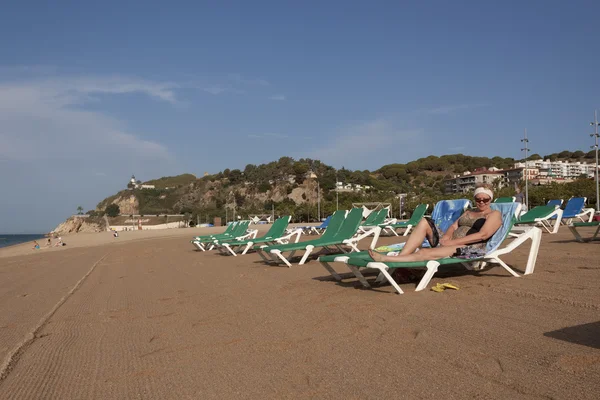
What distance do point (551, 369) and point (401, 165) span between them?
94816mm

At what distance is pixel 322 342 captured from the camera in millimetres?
3104

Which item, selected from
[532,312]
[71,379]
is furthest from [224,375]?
[532,312]

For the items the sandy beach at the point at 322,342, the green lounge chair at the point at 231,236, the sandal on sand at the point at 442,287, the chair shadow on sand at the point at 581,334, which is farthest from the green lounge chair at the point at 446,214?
the green lounge chair at the point at 231,236

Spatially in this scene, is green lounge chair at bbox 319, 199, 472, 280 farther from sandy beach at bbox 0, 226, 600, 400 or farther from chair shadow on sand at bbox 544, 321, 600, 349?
chair shadow on sand at bbox 544, 321, 600, 349

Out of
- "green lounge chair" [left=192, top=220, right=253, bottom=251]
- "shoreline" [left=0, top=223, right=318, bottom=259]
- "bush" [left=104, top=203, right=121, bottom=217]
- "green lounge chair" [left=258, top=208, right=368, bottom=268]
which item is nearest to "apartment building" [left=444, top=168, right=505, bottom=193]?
"shoreline" [left=0, top=223, right=318, bottom=259]

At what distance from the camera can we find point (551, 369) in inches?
92.8

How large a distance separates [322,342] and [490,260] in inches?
100

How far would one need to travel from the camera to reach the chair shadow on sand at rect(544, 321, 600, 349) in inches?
106

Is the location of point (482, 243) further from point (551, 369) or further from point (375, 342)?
point (551, 369)

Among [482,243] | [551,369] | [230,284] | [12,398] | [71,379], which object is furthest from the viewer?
[230,284]

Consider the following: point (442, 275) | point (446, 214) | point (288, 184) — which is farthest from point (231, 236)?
point (288, 184)

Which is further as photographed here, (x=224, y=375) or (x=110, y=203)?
(x=110, y=203)

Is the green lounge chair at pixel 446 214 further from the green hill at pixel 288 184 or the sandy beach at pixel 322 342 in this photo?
the green hill at pixel 288 184

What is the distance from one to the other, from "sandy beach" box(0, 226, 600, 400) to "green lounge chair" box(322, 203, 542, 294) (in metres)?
Answer: 0.17
